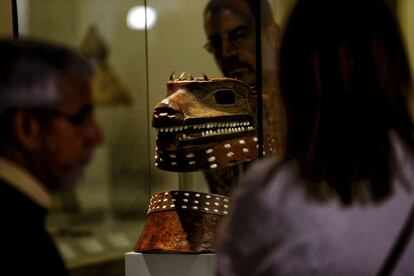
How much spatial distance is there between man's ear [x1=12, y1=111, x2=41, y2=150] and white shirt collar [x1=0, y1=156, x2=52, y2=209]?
32 millimetres

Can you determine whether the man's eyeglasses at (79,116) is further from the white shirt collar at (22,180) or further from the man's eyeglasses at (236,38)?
the man's eyeglasses at (236,38)

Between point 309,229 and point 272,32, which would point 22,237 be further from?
point 272,32

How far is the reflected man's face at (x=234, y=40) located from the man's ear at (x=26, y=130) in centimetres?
105

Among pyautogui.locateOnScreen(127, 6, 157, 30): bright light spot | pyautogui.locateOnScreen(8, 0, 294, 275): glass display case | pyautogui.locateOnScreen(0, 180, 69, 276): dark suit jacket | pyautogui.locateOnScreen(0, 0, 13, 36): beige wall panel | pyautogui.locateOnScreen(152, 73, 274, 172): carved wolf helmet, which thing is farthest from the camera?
pyautogui.locateOnScreen(127, 6, 157, 30): bright light spot

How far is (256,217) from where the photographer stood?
134 centimetres

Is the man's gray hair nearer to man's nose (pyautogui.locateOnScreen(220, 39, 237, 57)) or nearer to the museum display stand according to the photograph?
the museum display stand

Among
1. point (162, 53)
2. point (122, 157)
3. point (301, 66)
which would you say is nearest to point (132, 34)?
point (162, 53)

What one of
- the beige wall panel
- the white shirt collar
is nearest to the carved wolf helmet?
the beige wall panel

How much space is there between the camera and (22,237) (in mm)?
1247

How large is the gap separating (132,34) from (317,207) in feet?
4.53

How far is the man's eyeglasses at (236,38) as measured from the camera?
2307mm

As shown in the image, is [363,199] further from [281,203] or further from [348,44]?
[348,44]

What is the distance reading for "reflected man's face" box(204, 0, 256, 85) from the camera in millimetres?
2285

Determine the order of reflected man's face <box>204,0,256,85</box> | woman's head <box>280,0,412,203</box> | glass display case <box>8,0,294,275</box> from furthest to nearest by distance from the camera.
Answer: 1. reflected man's face <box>204,0,256,85</box>
2. glass display case <box>8,0,294,275</box>
3. woman's head <box>280,0,412,203</box>
